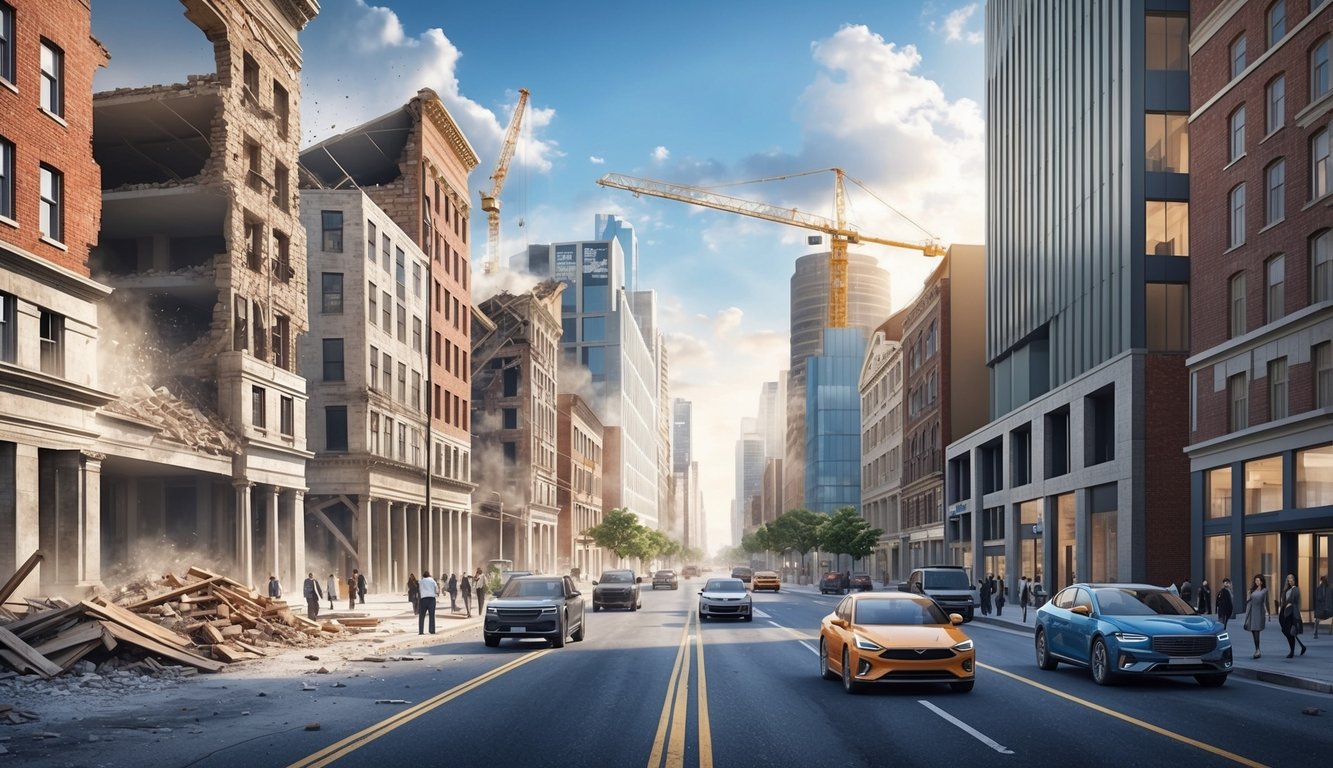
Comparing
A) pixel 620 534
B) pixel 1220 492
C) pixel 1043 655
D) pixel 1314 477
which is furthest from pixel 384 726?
pixel 620 534

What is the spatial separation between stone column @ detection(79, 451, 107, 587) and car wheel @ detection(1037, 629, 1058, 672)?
23.8 metres

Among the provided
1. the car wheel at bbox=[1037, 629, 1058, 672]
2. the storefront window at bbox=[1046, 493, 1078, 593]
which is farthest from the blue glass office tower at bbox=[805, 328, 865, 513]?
the car wheel at bbox=[1037, 629, 1058, 672]

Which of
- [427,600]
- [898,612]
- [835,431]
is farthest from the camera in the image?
[835,431]

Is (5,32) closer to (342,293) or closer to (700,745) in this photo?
(700,745)

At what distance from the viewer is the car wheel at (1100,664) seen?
18.2 metres

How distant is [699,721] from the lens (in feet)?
45.6

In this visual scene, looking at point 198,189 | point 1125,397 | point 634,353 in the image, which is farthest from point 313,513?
point 634,353

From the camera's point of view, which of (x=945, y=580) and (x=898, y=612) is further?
(x=945, y=580)

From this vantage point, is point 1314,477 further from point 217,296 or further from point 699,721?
point 217,296

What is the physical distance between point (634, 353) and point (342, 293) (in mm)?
132625

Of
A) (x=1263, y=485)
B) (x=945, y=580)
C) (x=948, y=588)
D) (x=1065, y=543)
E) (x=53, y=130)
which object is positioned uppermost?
(x=53, y=130)

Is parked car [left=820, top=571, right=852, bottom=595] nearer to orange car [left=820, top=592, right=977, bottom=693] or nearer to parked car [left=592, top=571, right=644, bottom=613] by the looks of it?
parked car [left=592, top=571, right=644, bottom=613]

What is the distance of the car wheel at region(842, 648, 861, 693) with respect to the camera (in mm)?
16656

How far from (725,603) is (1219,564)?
17666mm
